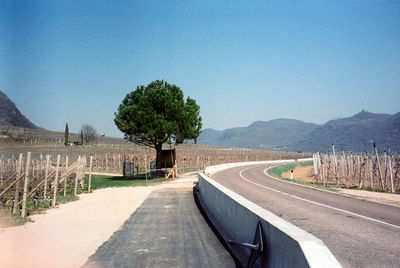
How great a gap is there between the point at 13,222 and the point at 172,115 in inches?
1001

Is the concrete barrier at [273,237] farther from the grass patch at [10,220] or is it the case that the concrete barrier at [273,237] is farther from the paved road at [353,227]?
the grass patch at [10,220]

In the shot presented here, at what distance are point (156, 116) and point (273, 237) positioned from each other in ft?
96.8

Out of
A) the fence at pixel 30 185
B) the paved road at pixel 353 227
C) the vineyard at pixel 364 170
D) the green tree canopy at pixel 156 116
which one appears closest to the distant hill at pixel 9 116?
the green tree canopy at pixel 156 116

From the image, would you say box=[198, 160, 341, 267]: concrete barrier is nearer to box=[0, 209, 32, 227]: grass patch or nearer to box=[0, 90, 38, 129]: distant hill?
box=[0, 209, 32, 227]: grass patch

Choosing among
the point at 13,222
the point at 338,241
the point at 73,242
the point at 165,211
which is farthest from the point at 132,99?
the point at 338,241

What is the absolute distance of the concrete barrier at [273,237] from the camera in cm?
407

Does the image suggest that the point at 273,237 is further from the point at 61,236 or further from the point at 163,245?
the point at 61,236

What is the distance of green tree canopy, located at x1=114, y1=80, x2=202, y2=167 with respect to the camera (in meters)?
34.5

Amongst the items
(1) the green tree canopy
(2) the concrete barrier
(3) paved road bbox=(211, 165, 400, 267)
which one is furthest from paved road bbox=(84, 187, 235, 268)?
(1) the green tree canopy

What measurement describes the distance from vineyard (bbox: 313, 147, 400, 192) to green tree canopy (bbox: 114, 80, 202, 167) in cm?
1400

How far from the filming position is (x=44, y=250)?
8.19m

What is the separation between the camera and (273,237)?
5.51 m

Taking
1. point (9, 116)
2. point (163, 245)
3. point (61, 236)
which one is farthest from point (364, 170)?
point (9, 116)

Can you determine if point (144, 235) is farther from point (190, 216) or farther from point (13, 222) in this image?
point (13, 222)
